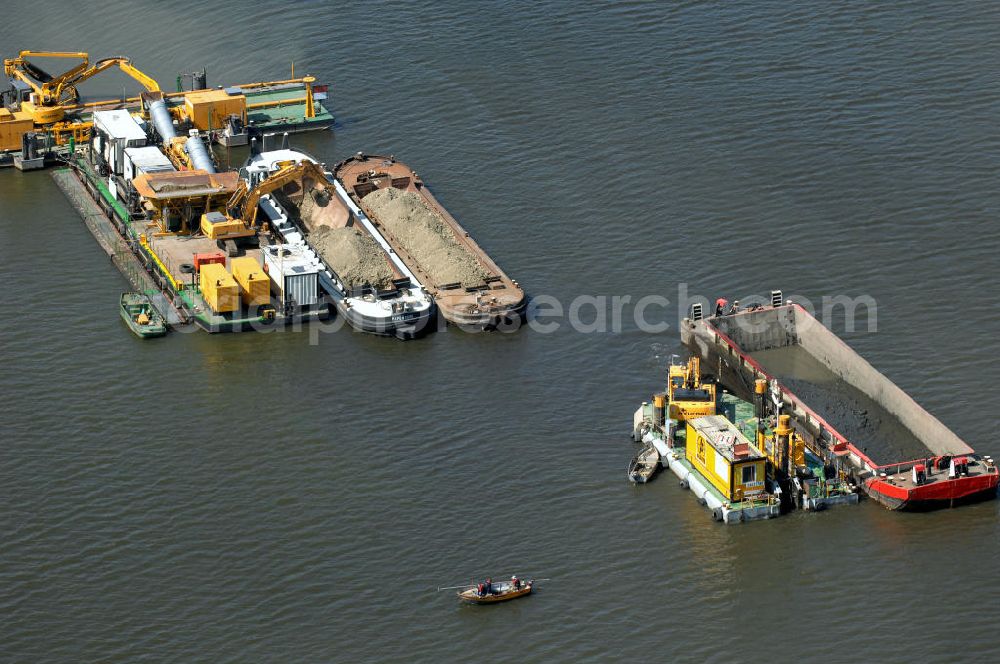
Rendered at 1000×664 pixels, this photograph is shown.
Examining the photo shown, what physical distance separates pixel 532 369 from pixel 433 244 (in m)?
14.1

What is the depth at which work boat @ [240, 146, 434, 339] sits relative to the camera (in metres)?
108

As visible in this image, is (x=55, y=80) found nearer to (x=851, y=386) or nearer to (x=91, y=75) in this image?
(x=91, y=75)

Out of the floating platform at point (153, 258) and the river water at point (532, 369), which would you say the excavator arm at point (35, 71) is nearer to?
the river water at point (532, 369)

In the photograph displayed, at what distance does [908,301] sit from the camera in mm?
109312

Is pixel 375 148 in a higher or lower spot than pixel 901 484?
higher

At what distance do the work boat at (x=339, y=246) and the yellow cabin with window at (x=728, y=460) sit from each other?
21.7 m

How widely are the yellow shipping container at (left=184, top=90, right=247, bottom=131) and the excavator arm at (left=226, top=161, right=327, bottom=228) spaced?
17.0m

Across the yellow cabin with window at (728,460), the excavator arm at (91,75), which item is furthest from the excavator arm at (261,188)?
the yellow cabin with window at (728,460)

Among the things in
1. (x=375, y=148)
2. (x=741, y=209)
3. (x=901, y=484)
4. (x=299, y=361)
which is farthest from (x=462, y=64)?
(x=901, y=484)

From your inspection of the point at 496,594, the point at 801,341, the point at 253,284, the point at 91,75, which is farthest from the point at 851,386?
the point at 91,75

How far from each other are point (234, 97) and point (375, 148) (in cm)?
1117

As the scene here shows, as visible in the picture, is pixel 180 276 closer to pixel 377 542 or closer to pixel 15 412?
pixel 15 412

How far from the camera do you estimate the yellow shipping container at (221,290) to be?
108 metres

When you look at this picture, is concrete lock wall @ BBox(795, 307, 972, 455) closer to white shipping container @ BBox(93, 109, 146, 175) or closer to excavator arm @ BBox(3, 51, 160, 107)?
white shipping container @ BBox(93, 109, 146, 175)
